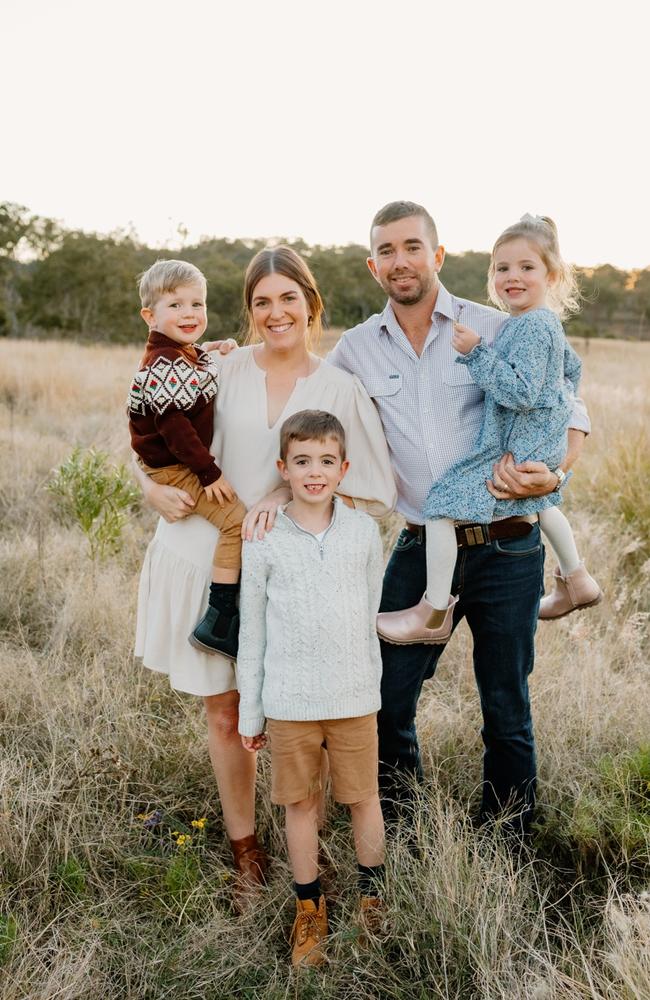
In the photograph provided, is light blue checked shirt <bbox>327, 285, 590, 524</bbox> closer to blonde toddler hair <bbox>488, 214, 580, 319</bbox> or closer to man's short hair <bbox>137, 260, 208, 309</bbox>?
blonde toddler hair <bbox>488, 214, 580, 319</bbox>

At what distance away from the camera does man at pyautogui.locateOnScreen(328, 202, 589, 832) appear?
2969 mm

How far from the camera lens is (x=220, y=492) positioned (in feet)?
9.23

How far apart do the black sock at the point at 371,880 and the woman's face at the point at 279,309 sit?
184cm

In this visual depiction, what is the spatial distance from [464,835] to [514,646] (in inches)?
28.1

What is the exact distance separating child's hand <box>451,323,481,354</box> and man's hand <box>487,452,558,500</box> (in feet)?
1.35

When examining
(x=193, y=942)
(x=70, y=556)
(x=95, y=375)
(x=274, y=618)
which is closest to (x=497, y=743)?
(x=274, y=618)

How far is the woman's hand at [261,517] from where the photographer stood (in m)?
2.70

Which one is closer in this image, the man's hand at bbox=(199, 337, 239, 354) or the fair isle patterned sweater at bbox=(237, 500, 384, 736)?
the fair isle patterned sweater at bbox=(237, 500, 384, 736)

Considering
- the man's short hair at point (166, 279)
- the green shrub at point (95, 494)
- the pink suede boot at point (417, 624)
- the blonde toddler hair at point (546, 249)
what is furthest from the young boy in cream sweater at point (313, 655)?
the green shrub at point (95, 494)

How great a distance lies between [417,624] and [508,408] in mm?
848

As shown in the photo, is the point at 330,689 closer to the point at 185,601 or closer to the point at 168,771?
the point at 185,601

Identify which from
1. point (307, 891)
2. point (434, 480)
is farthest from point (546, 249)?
point (307, 891)

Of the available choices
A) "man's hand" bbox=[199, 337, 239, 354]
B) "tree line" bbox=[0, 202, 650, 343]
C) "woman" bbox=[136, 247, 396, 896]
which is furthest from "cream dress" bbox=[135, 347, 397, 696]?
"tree line" bbox=[0, 202, 650, 343]

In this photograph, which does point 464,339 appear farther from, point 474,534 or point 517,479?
point 474,534
